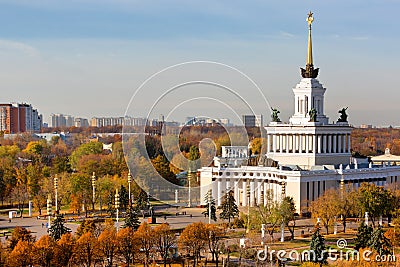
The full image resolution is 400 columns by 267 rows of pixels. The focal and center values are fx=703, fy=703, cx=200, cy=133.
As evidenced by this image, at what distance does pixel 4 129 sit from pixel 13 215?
79.5 meters

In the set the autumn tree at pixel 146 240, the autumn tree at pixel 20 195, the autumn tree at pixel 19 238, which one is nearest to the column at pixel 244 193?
the autumn tree at pixel 20 195

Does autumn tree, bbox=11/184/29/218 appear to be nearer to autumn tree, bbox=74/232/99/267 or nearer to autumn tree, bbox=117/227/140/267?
autumn tree, bbox=117/227/140/267

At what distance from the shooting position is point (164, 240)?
28625mm

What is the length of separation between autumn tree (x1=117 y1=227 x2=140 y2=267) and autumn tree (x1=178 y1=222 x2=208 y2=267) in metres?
2.06

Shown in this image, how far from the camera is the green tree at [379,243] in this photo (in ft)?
90.7

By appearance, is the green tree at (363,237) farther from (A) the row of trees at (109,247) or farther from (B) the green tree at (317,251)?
(A) the row of trees at (109,247)

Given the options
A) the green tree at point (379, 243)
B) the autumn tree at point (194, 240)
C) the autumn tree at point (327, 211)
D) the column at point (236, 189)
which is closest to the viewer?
the green tree at point (379, 243)

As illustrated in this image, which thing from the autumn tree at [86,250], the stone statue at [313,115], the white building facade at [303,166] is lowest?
the autumn tree at [86,250]

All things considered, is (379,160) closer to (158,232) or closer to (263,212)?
(263,212)

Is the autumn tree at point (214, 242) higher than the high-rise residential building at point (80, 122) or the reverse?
the reverse

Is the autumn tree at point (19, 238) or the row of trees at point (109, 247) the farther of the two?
the autumn tree at point (19, 238)

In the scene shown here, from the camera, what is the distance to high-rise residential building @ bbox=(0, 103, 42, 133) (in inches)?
4764

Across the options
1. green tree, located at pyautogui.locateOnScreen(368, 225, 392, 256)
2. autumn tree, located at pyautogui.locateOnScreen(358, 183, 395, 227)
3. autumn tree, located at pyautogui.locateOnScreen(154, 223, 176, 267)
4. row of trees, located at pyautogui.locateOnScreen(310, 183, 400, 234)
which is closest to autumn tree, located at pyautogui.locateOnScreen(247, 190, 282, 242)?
row of trees, located at pyautogui.locateOnScreen(310, 183, 400, 234)
